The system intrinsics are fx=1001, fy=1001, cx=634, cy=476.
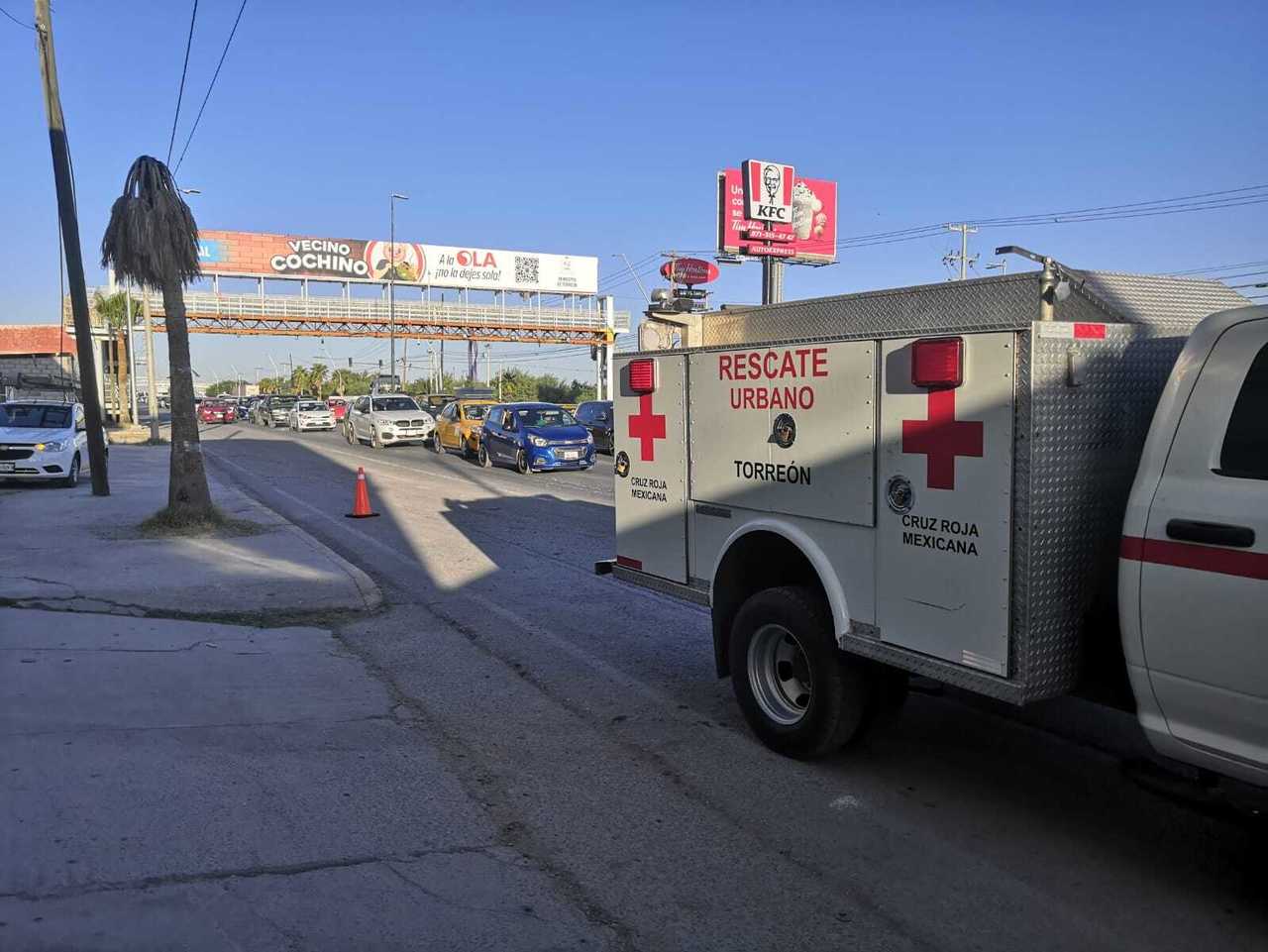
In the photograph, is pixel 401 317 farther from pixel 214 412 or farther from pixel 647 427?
pixel 647 427

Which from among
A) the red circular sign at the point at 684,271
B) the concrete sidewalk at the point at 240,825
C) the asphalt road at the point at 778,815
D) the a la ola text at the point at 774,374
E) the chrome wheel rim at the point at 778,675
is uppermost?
the red circular sign at the point at 684,271

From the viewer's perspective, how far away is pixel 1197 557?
3.29 meters

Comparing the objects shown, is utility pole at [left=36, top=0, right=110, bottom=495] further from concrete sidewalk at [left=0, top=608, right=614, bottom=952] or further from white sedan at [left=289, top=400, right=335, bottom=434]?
white sedan at [left=289, top=400, right=335, bottom=434]

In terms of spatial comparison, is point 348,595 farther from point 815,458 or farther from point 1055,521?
point 1055,521

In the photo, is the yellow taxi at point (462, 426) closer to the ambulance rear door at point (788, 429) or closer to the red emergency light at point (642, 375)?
the red emergency light at point (642, 375)

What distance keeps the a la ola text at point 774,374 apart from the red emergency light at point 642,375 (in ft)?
2.17

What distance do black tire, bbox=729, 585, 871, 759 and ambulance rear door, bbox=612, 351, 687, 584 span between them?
2.82ft

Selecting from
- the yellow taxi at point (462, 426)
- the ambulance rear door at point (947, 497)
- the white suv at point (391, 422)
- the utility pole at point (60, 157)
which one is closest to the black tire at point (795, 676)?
the ambulance rear door at point (947, 497)

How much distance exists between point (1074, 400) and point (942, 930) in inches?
78.1

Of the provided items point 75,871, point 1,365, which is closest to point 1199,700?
point 75,871

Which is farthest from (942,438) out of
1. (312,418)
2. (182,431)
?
(312,418)


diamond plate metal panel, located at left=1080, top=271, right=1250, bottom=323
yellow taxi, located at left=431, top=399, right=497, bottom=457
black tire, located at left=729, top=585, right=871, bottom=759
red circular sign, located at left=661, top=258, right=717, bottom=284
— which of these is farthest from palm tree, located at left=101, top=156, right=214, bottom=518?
yellow taxi, located at left=431, top=399, right=497, bottom=457

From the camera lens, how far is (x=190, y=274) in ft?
45.1

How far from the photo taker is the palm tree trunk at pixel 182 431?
1204 cm
